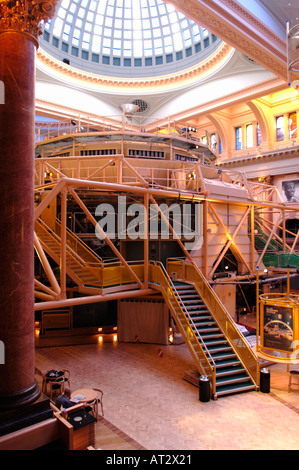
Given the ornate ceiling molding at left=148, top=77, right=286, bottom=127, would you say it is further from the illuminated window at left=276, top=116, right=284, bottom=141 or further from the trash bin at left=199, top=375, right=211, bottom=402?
the trash bin at left=199, top=375, right=211, bottom=402

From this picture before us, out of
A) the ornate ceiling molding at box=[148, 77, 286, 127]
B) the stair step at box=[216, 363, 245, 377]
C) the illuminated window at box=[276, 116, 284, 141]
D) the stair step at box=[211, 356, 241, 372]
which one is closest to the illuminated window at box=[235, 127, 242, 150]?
the illuminated window at box=[276, 116, 284, 141]

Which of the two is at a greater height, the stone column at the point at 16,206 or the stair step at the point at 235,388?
the stone column at the point at 16,206

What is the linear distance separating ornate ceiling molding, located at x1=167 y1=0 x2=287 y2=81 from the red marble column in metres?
8.17

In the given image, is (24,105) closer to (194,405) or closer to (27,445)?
(27,445)

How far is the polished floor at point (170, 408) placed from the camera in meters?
8.17

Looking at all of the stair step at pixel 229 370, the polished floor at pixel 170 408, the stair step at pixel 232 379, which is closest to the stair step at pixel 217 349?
the stair step at pixel 229 370

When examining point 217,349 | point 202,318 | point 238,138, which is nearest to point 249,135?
point 238,138

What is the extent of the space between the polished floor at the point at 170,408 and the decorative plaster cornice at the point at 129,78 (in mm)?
24578

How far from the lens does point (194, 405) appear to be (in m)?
10.1

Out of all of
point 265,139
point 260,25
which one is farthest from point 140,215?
point 265,139

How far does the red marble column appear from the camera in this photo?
567 cm

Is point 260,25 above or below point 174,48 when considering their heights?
below

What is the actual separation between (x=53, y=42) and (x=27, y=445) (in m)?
36.8

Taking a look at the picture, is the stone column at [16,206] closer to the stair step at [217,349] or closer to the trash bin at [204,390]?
the trash bin at [204,390]
